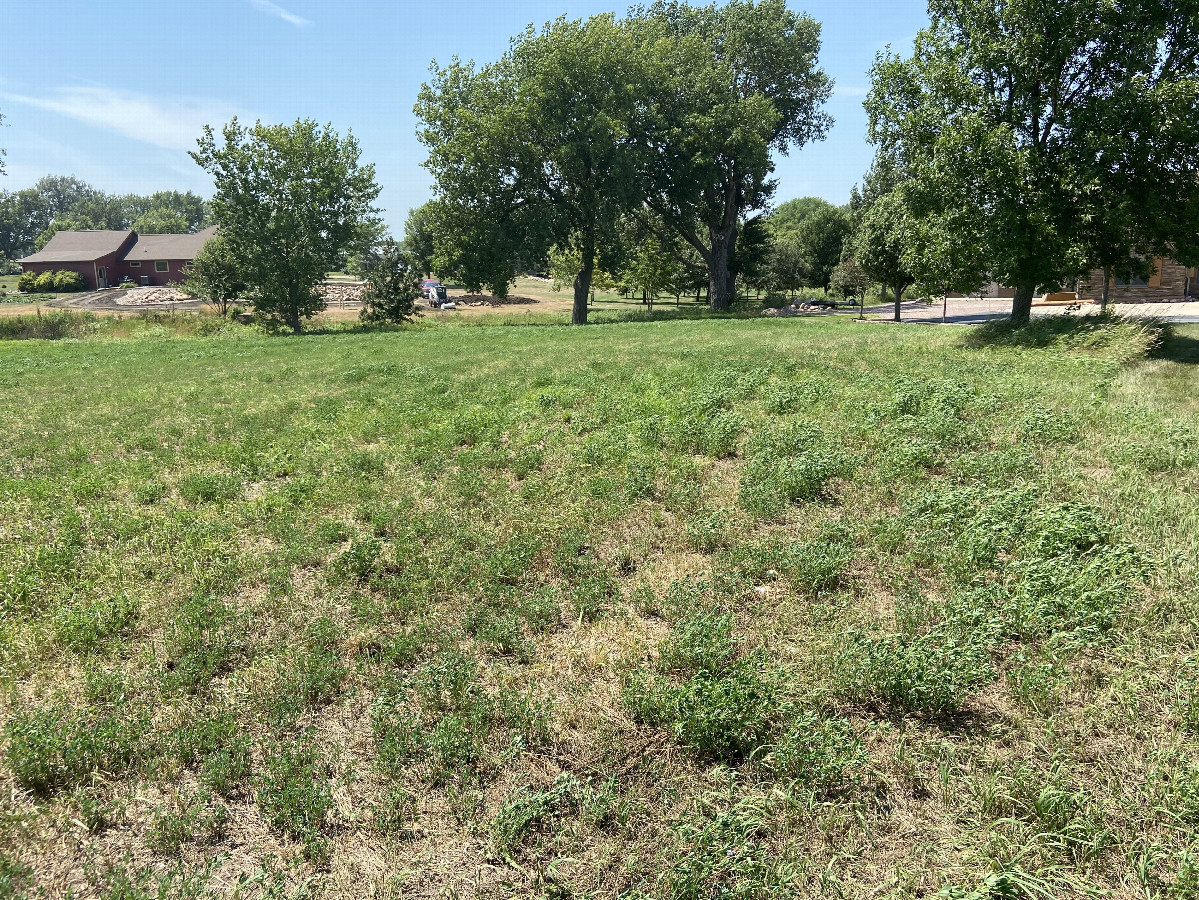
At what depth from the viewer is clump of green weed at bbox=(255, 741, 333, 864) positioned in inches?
130

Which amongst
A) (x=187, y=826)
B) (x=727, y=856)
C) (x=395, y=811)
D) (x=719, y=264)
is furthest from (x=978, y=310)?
(x=187, y=826)

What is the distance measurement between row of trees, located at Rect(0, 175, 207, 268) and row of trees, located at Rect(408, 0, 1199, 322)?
329ft

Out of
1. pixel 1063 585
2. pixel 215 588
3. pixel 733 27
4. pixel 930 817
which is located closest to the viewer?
pixel 930 817

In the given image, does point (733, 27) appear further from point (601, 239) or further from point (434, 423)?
point (434, 423)

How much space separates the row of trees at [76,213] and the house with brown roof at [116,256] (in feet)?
77.7

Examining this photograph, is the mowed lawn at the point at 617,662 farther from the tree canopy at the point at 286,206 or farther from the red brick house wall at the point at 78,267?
the red brick house wall at the point at 78,267

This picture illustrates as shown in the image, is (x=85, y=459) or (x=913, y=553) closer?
(x=913, y=553)

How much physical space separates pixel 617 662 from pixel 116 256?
4081 inches

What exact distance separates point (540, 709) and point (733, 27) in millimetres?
50171

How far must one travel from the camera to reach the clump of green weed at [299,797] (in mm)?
3291

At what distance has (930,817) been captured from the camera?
3324 millimetres

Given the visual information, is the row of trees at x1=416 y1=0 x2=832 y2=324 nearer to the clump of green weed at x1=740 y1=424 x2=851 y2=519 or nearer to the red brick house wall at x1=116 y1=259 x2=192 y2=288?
the clump of green weed at x1=740 y1=424 x2=851 y2=519

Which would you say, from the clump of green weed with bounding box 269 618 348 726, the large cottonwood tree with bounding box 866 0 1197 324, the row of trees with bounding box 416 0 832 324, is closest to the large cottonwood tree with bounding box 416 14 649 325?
the row of trees with bounding box 416 0 832 324

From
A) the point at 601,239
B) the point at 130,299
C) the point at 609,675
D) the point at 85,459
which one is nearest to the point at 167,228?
the point at 130,299
